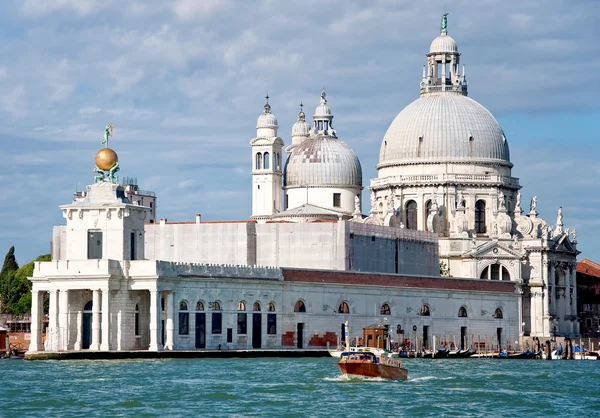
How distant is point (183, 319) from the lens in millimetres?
90562

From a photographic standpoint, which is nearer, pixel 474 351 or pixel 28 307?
pixel 474 351

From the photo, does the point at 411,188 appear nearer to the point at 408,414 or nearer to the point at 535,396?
the point at 535,396

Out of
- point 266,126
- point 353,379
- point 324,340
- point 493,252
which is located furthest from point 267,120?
point 353,379

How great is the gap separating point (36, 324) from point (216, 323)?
937 cm

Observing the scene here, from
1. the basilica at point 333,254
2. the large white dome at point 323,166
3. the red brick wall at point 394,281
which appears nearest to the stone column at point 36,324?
the basilica at point 333,254

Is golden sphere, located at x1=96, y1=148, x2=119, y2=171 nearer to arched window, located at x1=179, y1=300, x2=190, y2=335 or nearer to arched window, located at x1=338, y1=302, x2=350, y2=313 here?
arched window, located at x1=179, y1=300, x2=190, y2=335

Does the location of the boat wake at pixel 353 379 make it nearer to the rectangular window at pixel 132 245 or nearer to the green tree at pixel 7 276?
the rectangular window at pixel 132 245

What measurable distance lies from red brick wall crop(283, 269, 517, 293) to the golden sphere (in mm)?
12388

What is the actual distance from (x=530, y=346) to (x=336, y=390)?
52.0 meters

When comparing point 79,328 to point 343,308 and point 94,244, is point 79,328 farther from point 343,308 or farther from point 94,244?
point 343,308

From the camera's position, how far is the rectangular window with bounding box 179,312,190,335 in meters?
90.4

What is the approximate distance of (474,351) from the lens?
104 metres

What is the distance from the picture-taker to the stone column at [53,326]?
88000 mm

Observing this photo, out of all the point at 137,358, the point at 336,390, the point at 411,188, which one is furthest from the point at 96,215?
the point at 411,188
